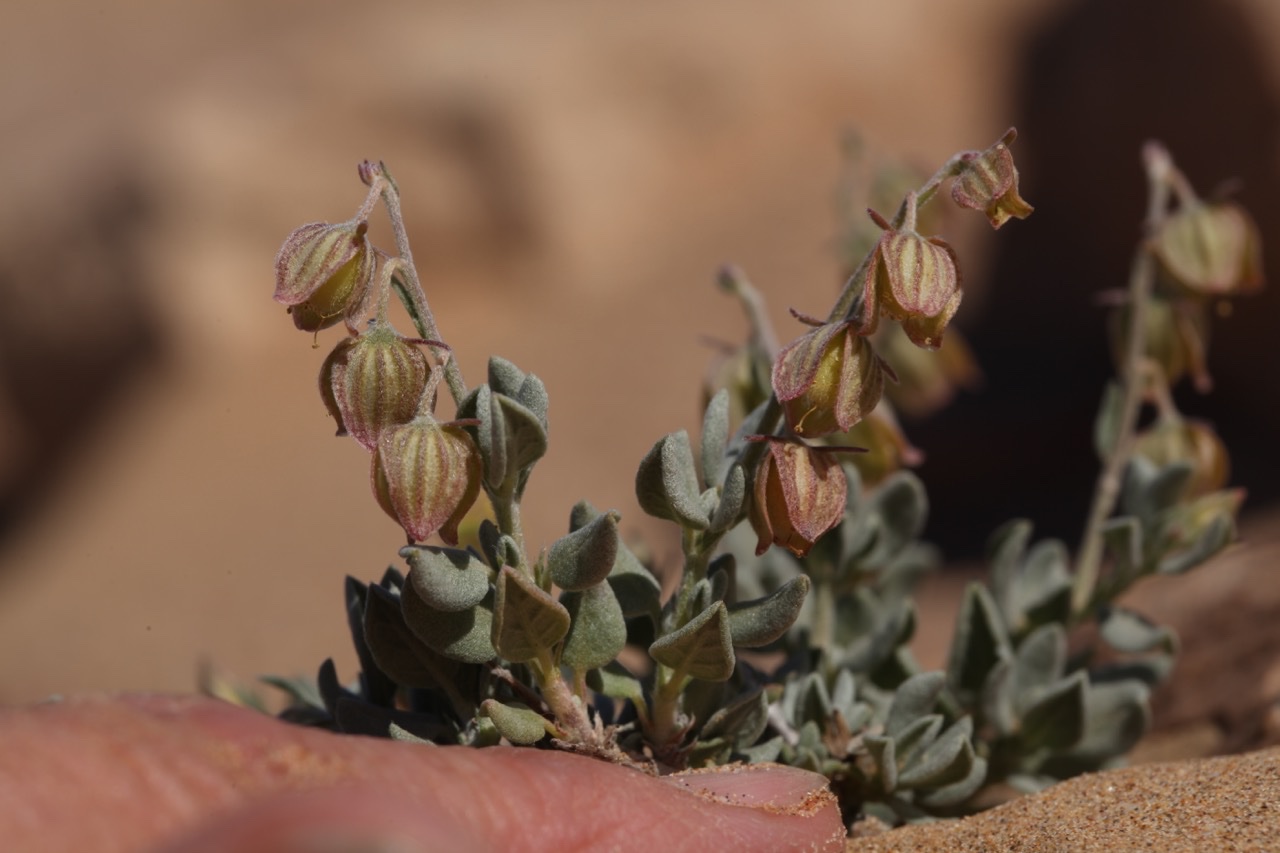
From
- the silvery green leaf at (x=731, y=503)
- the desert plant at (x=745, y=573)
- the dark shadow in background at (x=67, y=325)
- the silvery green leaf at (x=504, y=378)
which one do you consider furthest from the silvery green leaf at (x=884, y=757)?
the dark shadow in background at (x=67, y=325)

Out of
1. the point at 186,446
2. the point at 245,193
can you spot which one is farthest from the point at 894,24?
the point at 186,446

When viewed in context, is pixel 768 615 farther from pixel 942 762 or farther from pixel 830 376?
pixel 942 762

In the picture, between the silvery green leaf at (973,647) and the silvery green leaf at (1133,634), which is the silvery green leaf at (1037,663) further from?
the silvery green leaf at (1133,634)

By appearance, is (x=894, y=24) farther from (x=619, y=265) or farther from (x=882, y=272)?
(x=882, y=272)

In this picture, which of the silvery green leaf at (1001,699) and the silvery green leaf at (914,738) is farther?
the silvery green leaf at (1001,699)

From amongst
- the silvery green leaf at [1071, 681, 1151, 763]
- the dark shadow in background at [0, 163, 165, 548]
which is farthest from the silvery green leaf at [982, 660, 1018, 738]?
the dark shadow in background at [0, 163, 165, 548]
